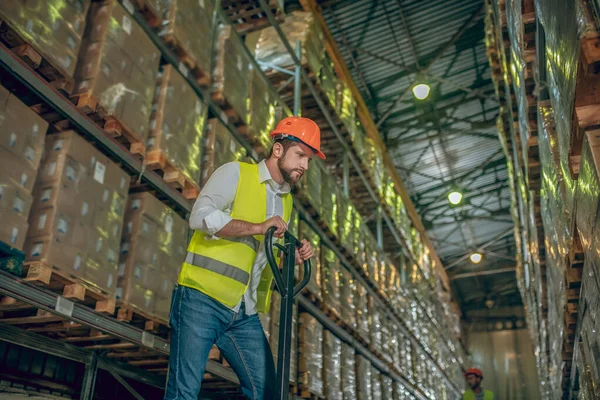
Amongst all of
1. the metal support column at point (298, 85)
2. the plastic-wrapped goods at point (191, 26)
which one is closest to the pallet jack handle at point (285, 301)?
the plastic-wrapped goods at point (191, 26)

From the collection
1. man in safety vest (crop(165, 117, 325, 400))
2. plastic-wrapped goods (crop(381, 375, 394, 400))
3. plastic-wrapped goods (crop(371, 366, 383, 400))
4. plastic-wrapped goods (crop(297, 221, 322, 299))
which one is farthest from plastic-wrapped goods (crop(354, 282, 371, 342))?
man in safety vest (crop(165, 117, 325, 400))

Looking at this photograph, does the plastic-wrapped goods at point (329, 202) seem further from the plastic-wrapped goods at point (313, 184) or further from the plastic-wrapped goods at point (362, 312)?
the plastic-wrapped goods at point (362, 312)

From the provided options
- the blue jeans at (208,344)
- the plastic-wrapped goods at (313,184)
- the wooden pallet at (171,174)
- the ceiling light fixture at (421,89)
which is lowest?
the blue jeans at (208,344)

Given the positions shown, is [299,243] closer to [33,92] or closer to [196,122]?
[33,92]

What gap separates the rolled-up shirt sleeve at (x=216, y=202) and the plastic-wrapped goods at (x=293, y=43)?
5.13 m

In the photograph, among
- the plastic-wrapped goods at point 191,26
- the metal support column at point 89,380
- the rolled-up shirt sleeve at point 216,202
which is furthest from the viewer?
the plastic-wrapped goods at point 191,26

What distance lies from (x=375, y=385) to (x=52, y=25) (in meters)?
7.34

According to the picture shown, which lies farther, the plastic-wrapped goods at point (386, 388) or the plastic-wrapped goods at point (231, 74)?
the plastic-wrapped goods at point (386, 388)

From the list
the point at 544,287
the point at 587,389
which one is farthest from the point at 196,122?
the point at 544,287

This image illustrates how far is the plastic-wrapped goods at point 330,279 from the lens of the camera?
24.4 feet

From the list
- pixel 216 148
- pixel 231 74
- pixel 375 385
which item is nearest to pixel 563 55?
pixel 216 148

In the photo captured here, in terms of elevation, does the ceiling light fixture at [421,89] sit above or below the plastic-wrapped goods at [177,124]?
above

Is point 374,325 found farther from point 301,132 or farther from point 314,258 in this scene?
point 301,132

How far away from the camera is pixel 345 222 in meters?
8.54
